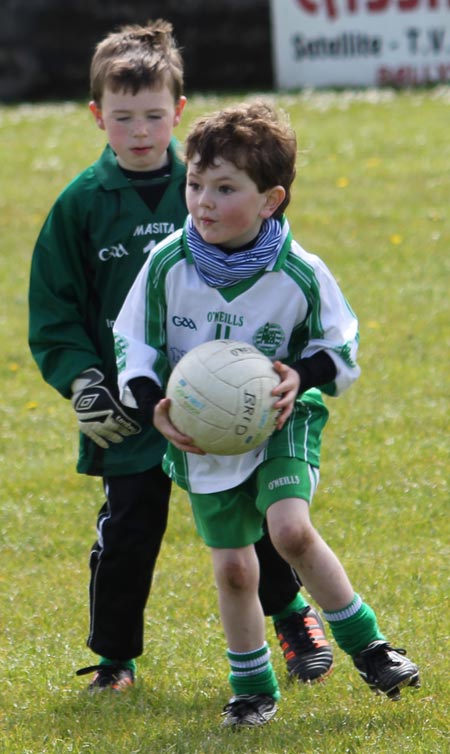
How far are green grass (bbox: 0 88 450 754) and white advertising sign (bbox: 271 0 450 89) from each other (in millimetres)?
6912

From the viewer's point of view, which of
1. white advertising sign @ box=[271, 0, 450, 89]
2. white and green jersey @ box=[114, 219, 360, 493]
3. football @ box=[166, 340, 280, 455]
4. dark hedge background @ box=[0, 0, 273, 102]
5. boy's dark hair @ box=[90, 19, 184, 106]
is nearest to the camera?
football @ box=[166, 340, 280, 455]

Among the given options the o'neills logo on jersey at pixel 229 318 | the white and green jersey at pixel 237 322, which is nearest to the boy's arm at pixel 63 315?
the white and green jersey at pixel 237 322

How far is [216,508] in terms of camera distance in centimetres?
411

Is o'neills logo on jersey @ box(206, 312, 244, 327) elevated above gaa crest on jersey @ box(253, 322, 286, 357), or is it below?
above

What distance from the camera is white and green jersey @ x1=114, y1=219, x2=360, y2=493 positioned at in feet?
13.2

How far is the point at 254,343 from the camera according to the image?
4059 mm

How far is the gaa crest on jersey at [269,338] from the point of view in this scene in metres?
4.05

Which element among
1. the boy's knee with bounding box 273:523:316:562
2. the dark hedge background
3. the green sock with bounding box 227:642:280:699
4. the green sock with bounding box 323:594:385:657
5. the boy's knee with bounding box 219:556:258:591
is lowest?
the dark hedge background

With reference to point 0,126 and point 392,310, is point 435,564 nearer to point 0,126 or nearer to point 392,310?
point 392,310

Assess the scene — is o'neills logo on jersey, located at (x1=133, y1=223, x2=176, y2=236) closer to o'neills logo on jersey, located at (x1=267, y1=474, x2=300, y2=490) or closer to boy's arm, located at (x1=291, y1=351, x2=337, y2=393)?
boy's arm, located at (x1=291, y1=351, x2=337, y2=393)

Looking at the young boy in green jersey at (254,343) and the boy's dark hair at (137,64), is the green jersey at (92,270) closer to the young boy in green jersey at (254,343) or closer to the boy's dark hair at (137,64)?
the boy's dark hair at (137,64)

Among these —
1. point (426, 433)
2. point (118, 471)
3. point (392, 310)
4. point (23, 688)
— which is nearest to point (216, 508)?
point (118, 471)

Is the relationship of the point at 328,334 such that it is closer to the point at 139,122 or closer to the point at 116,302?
the point at 116,302

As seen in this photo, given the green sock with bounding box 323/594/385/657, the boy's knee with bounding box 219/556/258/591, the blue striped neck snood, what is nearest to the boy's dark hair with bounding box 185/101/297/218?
the blue striped neck snood
